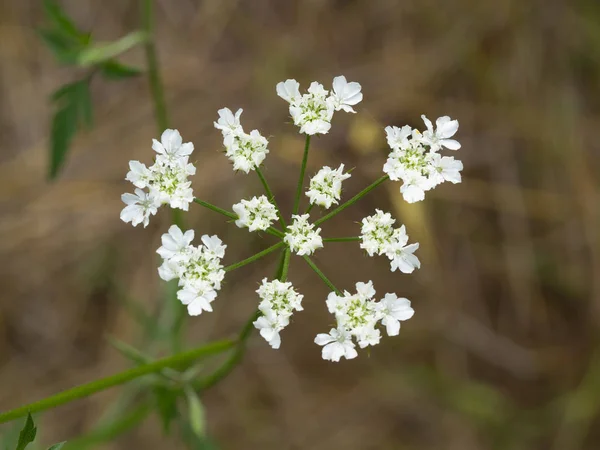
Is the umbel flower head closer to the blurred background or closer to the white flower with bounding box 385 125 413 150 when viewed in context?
the white flower with bounding box 385 125 413 150

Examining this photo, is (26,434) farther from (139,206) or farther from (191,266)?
(139,206)

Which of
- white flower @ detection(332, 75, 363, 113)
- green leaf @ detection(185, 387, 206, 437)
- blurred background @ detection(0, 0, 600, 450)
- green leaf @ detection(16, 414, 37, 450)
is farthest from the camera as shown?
blurred background @ detection(0, 0, 600, 450)

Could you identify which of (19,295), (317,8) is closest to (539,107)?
(317,8)

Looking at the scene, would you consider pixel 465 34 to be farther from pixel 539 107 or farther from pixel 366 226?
pixel 366 226

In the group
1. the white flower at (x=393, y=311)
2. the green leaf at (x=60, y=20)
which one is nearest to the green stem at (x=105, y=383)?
the white flower at (x=393, y=311)

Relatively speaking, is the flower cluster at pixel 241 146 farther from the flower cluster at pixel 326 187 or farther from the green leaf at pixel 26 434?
the green leaf at pixel 26 434

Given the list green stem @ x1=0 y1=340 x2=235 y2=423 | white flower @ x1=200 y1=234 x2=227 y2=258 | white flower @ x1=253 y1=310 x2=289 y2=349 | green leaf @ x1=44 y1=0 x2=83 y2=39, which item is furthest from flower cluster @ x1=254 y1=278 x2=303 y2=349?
green leaf @ x1=44 y1=0 x2=83 y2=39
